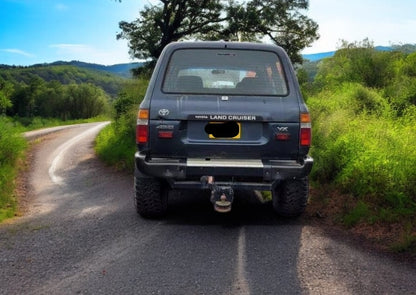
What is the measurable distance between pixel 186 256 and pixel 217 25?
22.9m

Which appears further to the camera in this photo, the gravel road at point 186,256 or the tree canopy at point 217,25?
the tree canopy at point 217,25

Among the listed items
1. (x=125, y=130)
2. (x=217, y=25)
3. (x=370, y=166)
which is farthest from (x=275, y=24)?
(x=370, y=166)

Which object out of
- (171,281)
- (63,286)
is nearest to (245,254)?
(171,281)

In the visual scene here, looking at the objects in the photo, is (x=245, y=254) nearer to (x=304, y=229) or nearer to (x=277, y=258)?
(x=277, y=258)

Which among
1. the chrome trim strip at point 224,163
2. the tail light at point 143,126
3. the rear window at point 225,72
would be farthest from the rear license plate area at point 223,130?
the tail light at point 143,126

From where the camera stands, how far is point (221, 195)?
4734 mm

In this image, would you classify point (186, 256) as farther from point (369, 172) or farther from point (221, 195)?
point (369, 172)

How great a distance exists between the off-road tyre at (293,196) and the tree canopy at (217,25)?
20.0m

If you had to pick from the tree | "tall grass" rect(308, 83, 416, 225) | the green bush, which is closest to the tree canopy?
the tree

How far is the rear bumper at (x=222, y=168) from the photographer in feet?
15.4

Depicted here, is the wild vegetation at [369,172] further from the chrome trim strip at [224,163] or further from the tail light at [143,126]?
the tail light at [143,126]

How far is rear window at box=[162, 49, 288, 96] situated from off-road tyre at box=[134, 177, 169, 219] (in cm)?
120

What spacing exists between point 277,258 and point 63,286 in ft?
6.61

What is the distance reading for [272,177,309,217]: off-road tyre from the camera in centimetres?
530
